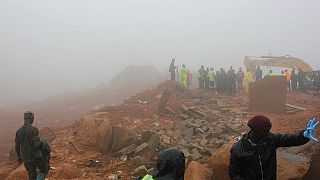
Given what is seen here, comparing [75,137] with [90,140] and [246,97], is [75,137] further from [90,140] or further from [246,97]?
[246,97]

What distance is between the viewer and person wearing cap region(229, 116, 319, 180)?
3.89 m

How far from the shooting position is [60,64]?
79.0 meters

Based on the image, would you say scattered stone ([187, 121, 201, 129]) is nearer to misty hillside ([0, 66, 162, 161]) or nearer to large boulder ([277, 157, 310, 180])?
large boulder ([277, 157, 310, 180])

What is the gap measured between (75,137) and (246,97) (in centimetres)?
1238

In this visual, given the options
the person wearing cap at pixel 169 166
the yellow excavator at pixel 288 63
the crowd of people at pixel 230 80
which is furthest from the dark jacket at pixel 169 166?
the yellow excavator at pixel 288 63

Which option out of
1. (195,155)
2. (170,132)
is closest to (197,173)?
(195,155)

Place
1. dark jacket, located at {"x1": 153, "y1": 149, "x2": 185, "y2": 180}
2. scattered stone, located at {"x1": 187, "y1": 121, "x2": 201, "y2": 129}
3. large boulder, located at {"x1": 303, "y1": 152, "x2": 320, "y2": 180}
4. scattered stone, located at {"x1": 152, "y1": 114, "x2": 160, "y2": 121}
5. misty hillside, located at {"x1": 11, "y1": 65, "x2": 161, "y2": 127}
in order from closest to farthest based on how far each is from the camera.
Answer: dark jacket, located at {"x1": 153, "y1": 149, "x2": 185, "y2": 180} < large boulder, located at {"x1": 303, "y1": 152, "x2": 320, "y2": 180} < scattered stone, located at {"x1": 187, "y1": 121, "x2": 201, "y2": 129} < scattered stone, located at {"x1": 152, "y1": 114, "x2": 160, "y2": 121} < misty hillside, located at {"x1": 11, "y1": 65, "x2": 161, "y2": 127}

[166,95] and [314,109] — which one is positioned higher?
[166,95]

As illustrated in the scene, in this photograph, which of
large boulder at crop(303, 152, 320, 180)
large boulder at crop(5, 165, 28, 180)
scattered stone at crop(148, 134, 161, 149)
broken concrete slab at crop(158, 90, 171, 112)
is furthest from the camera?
broken concrete slab at crop(158, 90, 171, 112)

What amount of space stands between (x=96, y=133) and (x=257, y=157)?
26.8 ft

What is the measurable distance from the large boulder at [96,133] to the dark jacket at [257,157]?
764 cm

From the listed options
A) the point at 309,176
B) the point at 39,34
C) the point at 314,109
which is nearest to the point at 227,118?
the point at 314,109

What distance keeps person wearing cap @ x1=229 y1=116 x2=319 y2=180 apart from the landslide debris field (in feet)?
5.94

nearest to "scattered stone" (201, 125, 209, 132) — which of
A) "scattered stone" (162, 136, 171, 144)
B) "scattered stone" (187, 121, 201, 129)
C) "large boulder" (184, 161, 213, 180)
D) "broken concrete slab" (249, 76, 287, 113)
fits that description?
"scattered stone" (187, 121, 201, 129)
